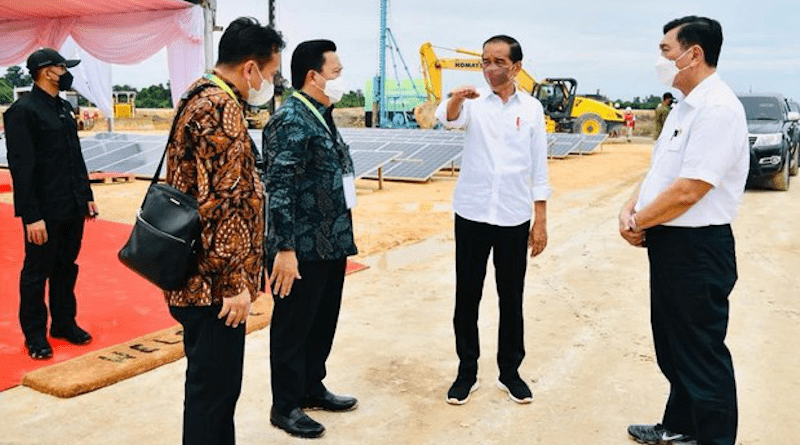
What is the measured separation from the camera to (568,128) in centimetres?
2695

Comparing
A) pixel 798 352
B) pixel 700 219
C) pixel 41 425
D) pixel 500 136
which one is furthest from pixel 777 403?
pixel 41 425

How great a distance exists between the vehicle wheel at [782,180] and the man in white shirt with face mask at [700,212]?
1068 cm

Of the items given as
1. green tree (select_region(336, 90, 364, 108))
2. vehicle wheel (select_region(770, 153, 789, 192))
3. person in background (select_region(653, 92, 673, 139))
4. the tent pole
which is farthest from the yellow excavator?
green tree (select_region(336, 90, 364, 108))

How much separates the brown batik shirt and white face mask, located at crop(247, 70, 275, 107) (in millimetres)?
179

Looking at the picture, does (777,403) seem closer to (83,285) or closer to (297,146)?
(297,146)

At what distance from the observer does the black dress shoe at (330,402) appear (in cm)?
327

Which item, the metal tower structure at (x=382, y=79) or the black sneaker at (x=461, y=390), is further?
the metal tower structure at (x=382, y=79)

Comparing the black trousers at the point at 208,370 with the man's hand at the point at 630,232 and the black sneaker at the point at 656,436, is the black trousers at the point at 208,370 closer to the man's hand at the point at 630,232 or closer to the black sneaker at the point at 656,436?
the man's hand at the point at 630,232

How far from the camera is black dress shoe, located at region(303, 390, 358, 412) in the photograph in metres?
3.27

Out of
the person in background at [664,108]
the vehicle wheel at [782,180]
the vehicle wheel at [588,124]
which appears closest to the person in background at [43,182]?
the vehicle wheel at [782,180]

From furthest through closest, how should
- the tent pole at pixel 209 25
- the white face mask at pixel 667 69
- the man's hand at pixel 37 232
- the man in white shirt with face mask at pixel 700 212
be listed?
1. the tent pole at pixel 209 25
2. the man's hand at pixel 37 232
3. the white face mask at pixel 667 69
4. the man in white shirt with face mask at pixel 700 212

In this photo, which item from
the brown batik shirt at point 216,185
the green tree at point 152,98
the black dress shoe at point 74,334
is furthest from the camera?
the green tree at point 152,98

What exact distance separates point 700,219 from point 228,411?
1895mm

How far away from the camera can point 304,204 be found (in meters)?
2.92
